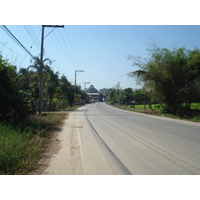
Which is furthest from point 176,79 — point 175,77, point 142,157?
point 142,157

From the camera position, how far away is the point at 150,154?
6.05 metres

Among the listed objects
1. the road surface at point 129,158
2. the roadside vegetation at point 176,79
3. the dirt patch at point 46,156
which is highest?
the roadside vegetation at point 176,79

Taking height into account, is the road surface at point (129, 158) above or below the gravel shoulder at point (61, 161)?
above

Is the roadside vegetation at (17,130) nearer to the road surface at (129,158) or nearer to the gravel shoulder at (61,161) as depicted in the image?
the gravel shoulder at (61,161)

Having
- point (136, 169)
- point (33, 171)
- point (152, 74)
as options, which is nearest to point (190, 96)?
point (152, 74)

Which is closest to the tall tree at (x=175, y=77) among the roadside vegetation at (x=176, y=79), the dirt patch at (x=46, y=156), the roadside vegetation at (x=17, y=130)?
the roadside vegetation at (x=176, y=79)

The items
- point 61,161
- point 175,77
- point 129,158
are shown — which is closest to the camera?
point 61,161

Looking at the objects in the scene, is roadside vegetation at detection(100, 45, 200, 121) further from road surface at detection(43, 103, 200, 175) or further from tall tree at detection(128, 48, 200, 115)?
road surface at detection(43, 103, 200, 175)

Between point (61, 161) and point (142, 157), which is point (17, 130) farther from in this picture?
point (142, 157)

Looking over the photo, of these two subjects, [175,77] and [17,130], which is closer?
[17,130]

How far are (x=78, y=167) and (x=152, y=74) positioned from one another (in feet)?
62.5

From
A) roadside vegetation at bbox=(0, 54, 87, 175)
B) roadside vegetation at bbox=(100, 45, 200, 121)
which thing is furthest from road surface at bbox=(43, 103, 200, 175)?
roadside vegetation at bbox=(100, 45, 200, 121)

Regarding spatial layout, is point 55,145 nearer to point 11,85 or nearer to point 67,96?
point 11,85

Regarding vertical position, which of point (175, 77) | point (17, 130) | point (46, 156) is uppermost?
point (175, 77)
